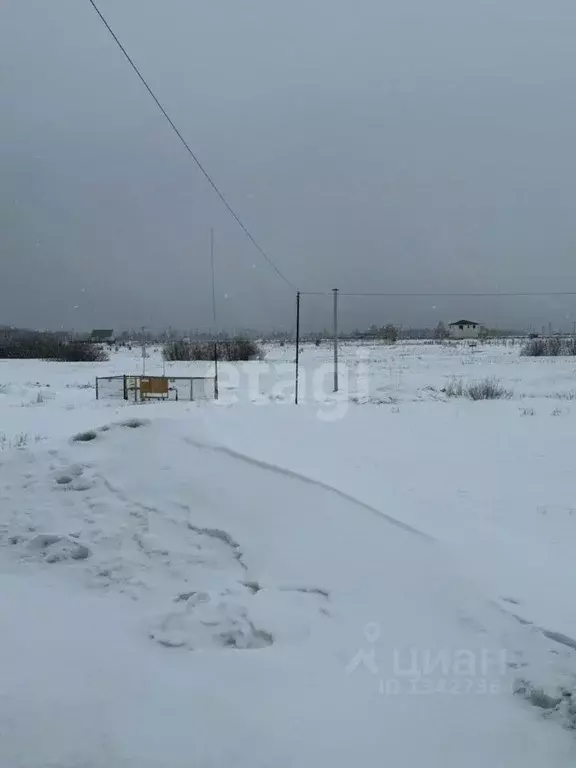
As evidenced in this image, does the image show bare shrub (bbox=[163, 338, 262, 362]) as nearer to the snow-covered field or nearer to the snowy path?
the snow-covered field

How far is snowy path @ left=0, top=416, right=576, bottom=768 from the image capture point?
8.78 ft

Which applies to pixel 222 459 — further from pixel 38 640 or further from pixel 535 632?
pixel 535 632

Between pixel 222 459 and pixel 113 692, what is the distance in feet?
12.6

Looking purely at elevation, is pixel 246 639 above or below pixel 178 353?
below

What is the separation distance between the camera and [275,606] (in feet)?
13.2

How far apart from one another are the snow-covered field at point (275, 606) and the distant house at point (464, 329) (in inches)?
4629

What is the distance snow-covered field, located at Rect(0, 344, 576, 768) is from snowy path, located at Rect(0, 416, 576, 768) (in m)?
0.02

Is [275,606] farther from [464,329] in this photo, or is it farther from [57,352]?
[464,329]

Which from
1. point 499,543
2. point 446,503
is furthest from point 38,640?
point 446,503

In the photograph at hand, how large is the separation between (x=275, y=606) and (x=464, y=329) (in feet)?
411

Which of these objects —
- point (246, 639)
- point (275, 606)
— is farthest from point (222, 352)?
point (246, 639)

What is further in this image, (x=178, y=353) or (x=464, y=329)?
(x=464, y=329)

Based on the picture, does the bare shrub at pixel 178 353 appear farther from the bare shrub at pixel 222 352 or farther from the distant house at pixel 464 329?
the distant house at pixel 464 329

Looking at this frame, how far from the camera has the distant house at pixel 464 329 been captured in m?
121
